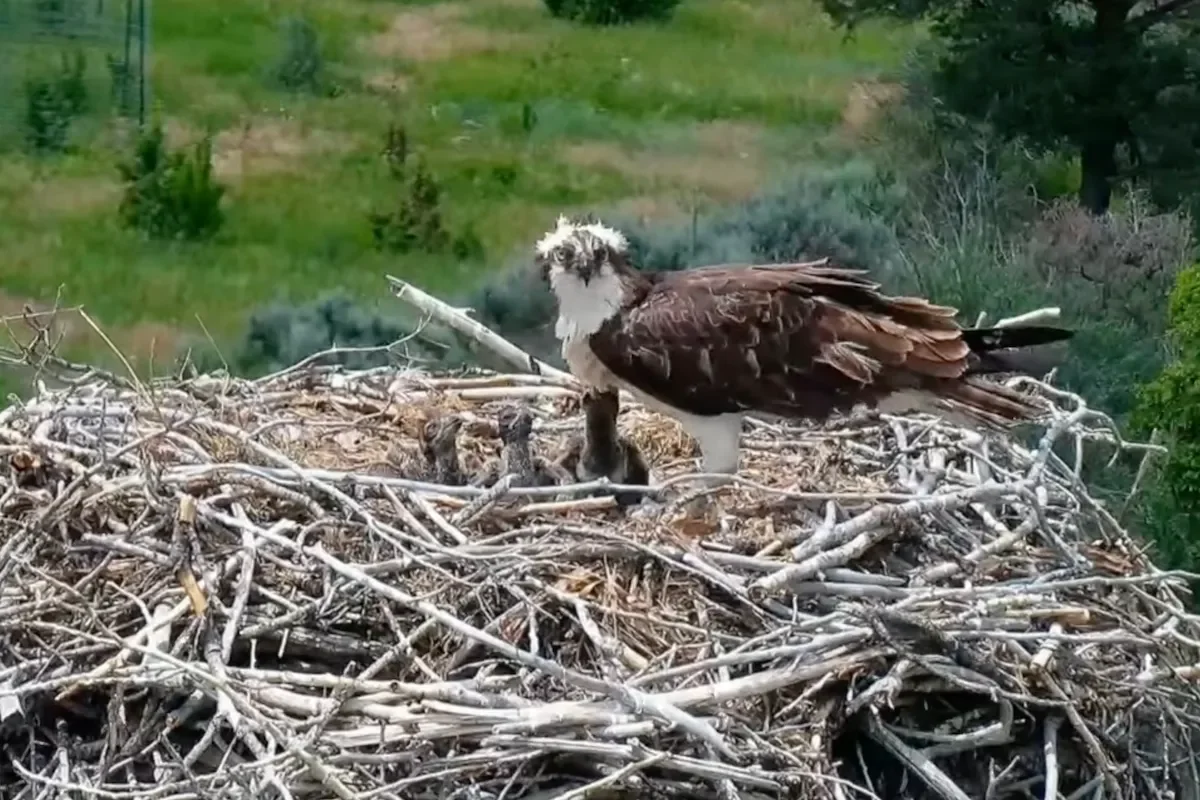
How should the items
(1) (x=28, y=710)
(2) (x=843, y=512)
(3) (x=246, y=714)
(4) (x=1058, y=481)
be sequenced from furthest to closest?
1. (4) (x=1058, y=481)
2. (2) (x=843, y=512)
3. (1) (x=28, y=710)
4. (3) (x=246, y=714)

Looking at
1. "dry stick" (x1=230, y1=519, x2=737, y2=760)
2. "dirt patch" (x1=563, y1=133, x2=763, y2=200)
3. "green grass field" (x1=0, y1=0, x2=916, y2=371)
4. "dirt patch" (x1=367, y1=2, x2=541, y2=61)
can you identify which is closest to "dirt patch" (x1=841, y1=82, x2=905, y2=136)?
"green grass field" (x1=0, y1=0, x2=916, y2=371)

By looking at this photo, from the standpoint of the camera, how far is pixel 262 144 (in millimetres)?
7992

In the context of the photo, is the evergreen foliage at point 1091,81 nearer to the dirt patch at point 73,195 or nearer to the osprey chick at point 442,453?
the dirt patch at point 73,195

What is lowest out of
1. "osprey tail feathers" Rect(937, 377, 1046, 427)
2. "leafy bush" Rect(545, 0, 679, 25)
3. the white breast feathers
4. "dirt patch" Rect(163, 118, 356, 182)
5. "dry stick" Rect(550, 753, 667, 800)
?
"dirt patch" Rect(163, 118, 356, 182)

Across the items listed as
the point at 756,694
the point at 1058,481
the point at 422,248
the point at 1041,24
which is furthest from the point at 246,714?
the point at 1041,24

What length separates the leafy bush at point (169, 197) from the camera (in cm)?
746

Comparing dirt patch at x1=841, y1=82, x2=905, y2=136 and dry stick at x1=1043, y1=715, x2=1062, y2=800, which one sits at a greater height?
dry stick at x1=1043, y1=715, x2=1062, y2=800

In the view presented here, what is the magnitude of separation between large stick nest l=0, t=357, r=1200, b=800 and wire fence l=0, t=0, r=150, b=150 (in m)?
4.20

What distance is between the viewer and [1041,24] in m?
8.16

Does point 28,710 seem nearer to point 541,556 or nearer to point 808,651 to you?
point 541,556

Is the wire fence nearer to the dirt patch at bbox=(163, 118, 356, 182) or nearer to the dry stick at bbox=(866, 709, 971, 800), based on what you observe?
the dirt patch at bbox=(163, 118, 356, 182)

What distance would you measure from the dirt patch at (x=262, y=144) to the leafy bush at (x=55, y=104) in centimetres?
37

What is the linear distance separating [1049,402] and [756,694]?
1.43m

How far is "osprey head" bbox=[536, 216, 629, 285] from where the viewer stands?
3.65 m
